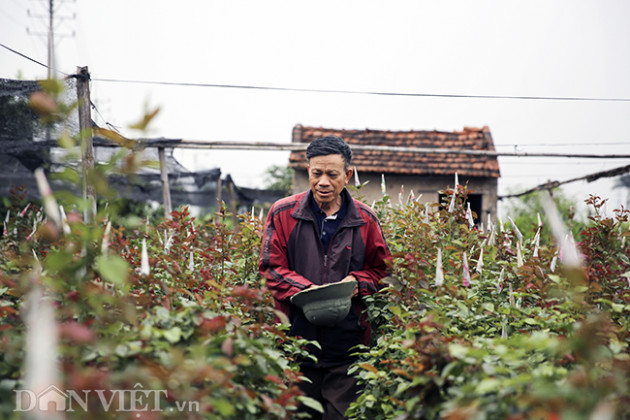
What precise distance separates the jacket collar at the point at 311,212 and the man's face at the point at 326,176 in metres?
0.07

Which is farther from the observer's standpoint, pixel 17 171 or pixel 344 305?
pixel 17 171

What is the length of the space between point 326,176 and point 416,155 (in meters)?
9.43

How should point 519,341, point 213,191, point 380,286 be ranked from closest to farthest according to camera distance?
point 519,341
point 380,286
point 213,191

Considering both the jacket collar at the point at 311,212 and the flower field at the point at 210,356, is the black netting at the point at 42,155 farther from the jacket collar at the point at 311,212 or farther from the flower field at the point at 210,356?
the flower field at the point at 210,356

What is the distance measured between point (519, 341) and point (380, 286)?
1.58 m

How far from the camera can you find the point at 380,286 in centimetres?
305

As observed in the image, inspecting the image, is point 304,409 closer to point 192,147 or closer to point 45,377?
point 45,377

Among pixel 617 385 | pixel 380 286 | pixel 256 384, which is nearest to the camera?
pixel 617 385

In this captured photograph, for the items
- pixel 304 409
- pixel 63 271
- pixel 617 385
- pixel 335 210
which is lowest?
pixel 304 409

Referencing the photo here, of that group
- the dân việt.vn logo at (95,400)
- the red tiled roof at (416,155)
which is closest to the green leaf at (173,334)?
the dân việt.vn logo at (95,400)

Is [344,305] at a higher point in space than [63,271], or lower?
lower

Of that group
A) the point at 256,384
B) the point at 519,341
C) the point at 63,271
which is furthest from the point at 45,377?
the point at 519,341

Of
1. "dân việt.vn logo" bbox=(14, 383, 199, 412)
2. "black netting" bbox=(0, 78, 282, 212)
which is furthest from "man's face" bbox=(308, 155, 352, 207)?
"dân việt.vn logo" bbox=(14, 383, 199, 412)

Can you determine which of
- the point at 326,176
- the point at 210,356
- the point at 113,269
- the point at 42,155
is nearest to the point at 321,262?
the point at 326,176
